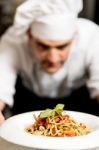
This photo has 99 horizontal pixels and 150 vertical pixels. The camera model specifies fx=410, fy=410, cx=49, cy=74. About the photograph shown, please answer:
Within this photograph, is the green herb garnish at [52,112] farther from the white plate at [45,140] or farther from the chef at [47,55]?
the chef at [47,55]

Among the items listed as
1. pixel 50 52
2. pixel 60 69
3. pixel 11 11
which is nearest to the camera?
pixel 50 52

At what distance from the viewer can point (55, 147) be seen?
27.7 inches

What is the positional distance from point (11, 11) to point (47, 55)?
34.9 inches

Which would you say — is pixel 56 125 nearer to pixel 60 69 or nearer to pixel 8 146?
pixel 8 146

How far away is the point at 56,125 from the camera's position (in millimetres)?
804

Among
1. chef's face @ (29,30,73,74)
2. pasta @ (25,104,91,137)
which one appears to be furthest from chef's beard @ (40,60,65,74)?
pasta @ (25,104,91,137)

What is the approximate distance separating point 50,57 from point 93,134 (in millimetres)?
769

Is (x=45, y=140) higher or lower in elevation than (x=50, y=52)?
higher

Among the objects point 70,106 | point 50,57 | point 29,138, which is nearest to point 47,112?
point 29,138

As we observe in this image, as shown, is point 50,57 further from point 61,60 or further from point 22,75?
point 22,75

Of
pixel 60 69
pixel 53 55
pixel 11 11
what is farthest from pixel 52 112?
pixel 11 11

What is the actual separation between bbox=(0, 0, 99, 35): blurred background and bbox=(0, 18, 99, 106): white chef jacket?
642 millimetres

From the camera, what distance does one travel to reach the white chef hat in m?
1.45

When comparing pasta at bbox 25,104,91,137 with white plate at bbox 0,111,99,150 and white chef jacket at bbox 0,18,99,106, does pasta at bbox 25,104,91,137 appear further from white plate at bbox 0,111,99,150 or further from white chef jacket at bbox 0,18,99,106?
white chef jacket at bbox 0,18,99,106
